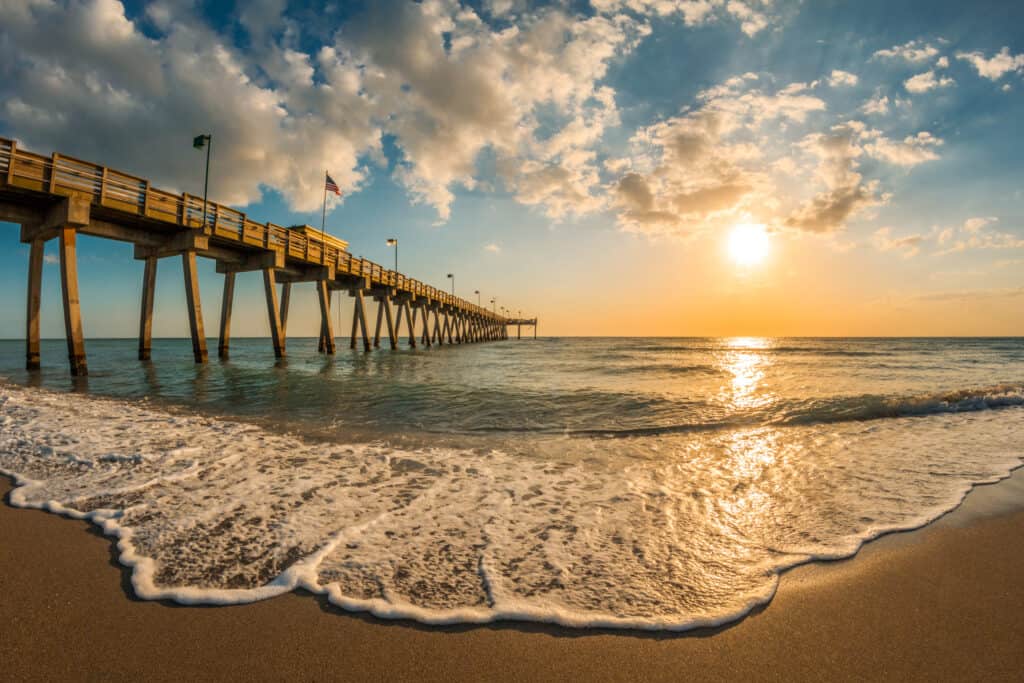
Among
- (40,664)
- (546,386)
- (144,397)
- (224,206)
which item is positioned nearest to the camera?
(40,664)

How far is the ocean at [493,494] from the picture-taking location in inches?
93.7

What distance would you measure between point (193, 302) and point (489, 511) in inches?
827

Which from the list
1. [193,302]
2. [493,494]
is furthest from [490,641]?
[193,302]

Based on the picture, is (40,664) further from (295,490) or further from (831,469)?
(831,469)

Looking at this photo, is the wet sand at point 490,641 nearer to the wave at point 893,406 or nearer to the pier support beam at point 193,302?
the wave at point 893,406

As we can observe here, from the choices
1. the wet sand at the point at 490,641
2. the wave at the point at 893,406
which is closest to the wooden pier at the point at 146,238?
the wet sand at the point at 490,641

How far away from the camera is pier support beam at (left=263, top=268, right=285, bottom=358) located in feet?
73.3

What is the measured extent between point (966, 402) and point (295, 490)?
1372 centimetres

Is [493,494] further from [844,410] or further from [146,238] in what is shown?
[146,238]

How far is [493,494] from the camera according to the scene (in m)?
3.97

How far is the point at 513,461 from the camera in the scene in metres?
5.21

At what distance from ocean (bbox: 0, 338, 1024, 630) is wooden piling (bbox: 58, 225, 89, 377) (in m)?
6.37

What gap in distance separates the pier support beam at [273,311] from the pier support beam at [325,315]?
3.29 meters

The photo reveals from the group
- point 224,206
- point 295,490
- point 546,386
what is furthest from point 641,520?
point 224,206
